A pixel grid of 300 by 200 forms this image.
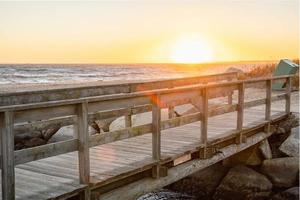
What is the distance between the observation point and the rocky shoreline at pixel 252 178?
8.83 m

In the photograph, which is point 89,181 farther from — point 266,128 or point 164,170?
point 266,128

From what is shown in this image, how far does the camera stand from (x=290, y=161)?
29.5ft

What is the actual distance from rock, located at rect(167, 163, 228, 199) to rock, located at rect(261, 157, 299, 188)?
935mm

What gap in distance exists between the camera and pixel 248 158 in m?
9.56

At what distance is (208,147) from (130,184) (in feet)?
6.49

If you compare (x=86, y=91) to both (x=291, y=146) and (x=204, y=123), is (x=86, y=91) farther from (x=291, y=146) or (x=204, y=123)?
(x=291, y=146)

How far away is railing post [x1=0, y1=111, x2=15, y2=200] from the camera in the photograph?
406 centimetres

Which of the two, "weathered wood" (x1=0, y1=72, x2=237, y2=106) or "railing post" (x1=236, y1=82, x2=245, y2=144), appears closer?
"weathered wood" (x1=0, y1=72, x2=237, y2=106)

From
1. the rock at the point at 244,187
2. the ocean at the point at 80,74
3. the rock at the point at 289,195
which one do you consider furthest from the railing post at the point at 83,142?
the ocean at the point at 80,74

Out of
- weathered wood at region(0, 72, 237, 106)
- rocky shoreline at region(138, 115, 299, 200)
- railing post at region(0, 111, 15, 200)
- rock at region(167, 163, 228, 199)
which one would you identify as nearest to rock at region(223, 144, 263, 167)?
rocky shoreline at region(138, 115, 299, 200)

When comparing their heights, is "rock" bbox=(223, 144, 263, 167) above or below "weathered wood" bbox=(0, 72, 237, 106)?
below

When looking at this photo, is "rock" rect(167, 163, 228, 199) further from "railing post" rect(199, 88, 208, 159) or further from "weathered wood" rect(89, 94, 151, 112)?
"weathered wood" rect(89, 94, 151, 112)

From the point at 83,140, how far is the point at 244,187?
488 centimetres

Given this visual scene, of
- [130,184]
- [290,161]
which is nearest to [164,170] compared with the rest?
[130,184]
